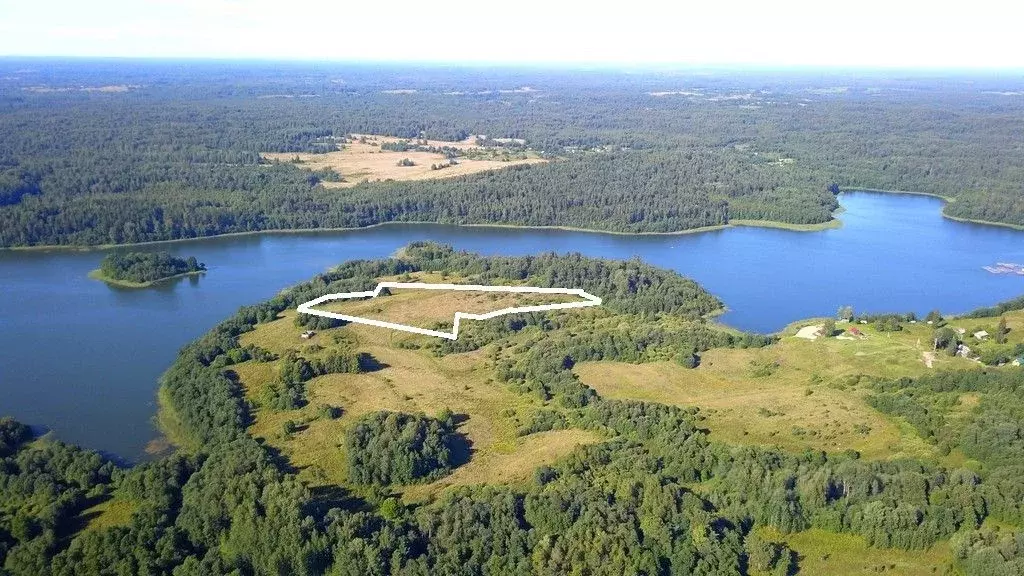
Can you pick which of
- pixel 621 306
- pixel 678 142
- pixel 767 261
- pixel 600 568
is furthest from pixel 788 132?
pixel 600 568

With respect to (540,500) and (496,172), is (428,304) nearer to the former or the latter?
(540,500)

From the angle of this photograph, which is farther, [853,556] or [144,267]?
[144,267]

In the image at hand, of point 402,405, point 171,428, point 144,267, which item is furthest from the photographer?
point 144,267

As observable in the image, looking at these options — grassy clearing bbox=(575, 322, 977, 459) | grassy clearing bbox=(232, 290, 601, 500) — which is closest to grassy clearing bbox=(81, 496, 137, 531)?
grassy clearing bbox=(232, 290, 601, 500)

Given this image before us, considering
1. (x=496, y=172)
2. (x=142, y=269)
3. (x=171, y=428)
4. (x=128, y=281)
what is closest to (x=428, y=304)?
(x=171, y=428)

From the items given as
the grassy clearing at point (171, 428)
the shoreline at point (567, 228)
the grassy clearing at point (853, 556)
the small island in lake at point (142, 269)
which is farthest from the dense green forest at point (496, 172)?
the grassy clearing at point (853, 556)

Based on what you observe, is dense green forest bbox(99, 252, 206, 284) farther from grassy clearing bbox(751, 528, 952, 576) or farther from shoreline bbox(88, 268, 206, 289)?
grassy clearing bbox(751, 528, 952, 576)

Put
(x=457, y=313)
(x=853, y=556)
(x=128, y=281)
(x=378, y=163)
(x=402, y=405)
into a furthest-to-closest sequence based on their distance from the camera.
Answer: (x=378, y=163) → (x=128, y=281) → (x=457, y=313) → (x=402, y=405) → (x=853, y=556)
